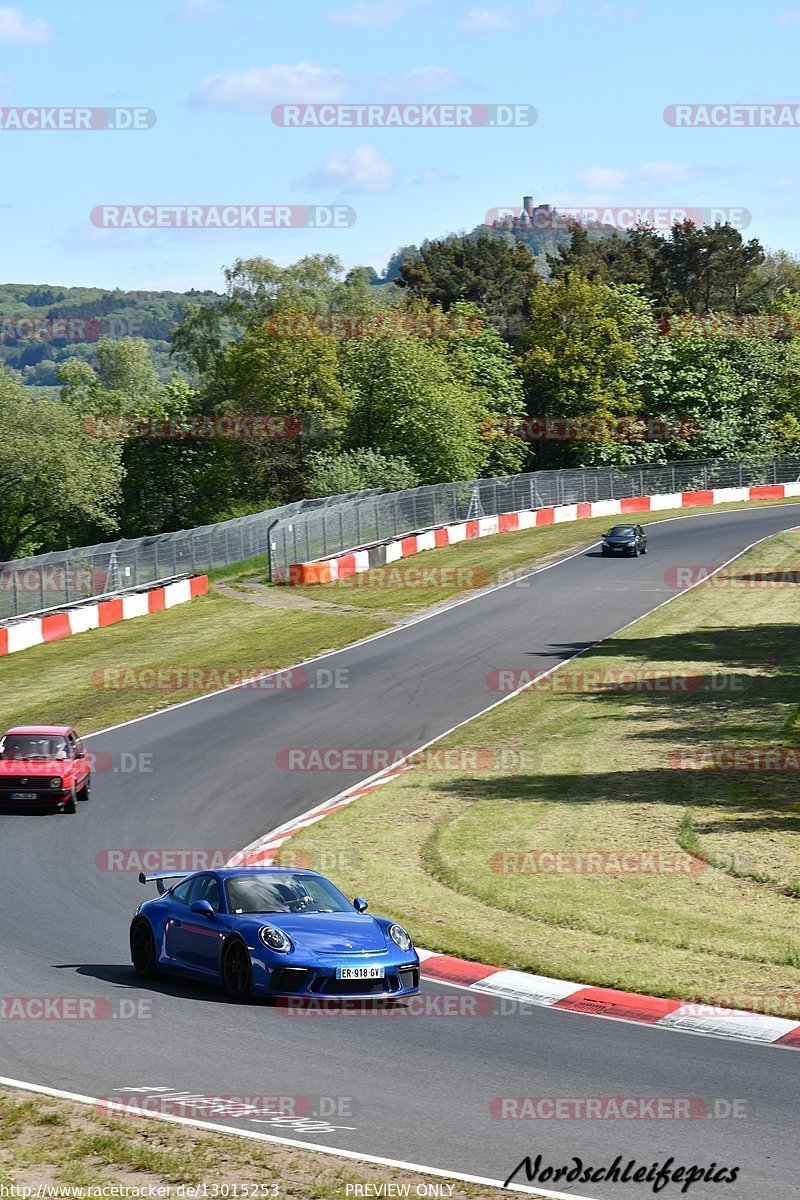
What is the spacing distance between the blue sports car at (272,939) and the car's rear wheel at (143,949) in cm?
1

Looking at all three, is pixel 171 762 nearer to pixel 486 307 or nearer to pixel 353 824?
pixel 353 824

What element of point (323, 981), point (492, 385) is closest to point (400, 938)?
point (323, 981)

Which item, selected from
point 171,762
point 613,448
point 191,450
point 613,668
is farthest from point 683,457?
point 171,762

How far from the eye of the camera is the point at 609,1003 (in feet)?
45.9

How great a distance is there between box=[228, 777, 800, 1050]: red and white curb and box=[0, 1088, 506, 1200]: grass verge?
14.5 ft

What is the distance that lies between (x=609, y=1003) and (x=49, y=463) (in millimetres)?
62567

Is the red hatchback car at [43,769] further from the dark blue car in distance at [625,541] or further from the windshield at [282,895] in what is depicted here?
the dark blue car in distance at [625,541]

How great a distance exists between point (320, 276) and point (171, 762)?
9941 centimetres

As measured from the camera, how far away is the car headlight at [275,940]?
14.0 meters

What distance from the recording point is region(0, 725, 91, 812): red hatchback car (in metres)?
24.7

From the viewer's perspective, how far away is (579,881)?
62.4ft

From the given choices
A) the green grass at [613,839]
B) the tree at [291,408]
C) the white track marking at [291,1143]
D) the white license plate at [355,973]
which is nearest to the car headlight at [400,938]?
the white license plate at [355,973]

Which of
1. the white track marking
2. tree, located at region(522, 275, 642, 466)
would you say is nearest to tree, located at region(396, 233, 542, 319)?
tree, located at region(522, 275, 642, 466)

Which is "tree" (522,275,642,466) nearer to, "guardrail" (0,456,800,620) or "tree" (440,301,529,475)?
"tree" (440,301,529,475)
